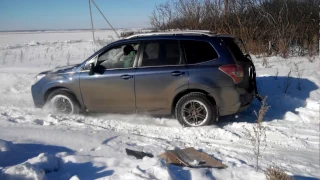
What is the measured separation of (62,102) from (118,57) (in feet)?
5.14

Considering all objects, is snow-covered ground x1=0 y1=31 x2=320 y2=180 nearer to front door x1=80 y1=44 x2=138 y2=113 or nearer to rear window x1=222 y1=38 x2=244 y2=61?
front door x1=80 y1=44 x2=138 y2=113

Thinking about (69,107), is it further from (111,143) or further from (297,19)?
(297,19)

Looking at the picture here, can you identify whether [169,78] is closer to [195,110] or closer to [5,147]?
[195,110]

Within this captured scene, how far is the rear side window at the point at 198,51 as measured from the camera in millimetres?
5906

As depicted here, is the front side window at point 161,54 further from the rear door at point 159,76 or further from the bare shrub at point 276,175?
the bare shrub at point 276,175

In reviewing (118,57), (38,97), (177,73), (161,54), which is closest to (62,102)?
(38,97)

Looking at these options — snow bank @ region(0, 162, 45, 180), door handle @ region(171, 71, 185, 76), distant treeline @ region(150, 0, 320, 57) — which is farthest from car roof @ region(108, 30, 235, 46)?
distant treeline @ region(150, 0, 320, 57)

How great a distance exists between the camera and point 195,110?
6.01 metres

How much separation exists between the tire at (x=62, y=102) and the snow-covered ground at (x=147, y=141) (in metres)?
0.15

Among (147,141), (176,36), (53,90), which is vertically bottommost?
(147,141)

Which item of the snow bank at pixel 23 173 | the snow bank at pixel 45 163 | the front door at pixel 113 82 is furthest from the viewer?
the front door at pixel 113 82

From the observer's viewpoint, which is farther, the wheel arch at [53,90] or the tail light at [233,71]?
the wheel arch at [53,90]

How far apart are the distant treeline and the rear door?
24.8ft

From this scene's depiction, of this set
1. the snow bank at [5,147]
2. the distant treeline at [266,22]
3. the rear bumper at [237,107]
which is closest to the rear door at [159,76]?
the rear bumper at [237,107]
